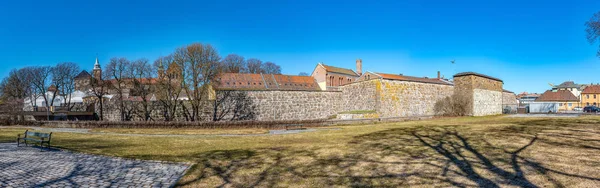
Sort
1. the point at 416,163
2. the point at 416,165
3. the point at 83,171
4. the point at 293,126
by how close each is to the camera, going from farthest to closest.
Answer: the point at 293,126
the point at 83,171
the point at 416,163
the point at 416,165

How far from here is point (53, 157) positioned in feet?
30.2

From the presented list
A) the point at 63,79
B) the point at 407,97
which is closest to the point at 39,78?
the point at 63,79

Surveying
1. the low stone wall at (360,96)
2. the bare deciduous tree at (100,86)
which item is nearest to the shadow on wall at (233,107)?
the low stone wall at (360,96)

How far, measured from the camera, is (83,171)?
727cm

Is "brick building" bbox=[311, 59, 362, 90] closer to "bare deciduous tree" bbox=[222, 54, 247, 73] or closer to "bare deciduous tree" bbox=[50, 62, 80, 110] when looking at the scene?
"bare deciduous tree" bbox=[222, 54, 247, 73]

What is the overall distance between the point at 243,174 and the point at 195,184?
1.09m

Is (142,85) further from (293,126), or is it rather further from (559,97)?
(559,97)

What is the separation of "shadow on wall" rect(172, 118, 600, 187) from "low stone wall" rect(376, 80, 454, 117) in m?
20.3

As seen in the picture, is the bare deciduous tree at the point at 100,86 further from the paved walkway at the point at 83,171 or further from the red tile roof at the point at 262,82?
the paved walkway at the point at 83,171

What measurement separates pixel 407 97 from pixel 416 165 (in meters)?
26.4

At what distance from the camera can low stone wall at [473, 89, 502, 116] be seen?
2855 centimetres

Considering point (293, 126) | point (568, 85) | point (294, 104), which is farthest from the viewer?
point (568, 85)

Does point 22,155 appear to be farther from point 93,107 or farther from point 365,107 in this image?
point 93,107


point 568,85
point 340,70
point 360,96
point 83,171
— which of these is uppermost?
point 340,70
